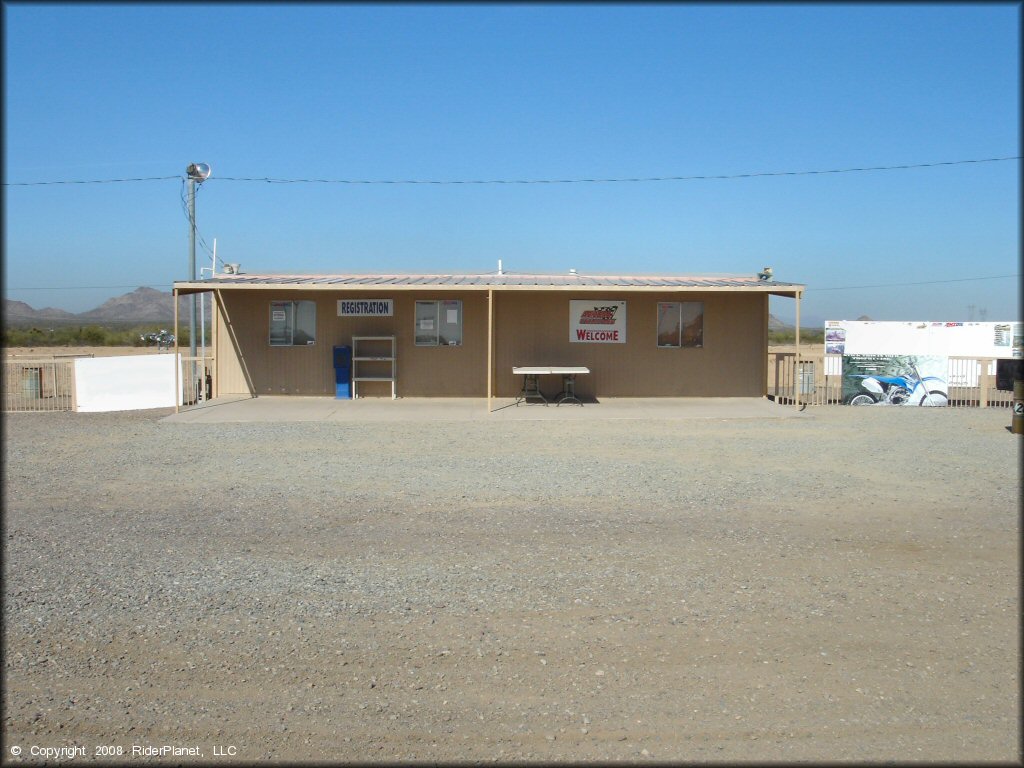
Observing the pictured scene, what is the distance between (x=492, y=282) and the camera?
62.6 ft

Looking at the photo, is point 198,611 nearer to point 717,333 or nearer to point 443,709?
point 443,709

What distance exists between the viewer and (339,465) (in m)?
11.2

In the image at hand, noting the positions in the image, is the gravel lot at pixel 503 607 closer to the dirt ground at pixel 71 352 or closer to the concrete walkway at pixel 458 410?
the concrete walkway at pixel 458 410

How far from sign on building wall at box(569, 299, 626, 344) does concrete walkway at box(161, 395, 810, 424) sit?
1389 millimetres

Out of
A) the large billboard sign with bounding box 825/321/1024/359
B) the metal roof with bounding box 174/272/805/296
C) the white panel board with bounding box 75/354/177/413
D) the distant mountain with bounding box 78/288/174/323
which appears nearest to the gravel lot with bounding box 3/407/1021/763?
the metal roof with bounding box 174/272/805/296

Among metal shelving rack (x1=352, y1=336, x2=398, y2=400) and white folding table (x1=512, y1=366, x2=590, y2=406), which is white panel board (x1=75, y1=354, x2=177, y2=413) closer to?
metal shelving rack (x1=352, y1=336, x2=398, y2=400)

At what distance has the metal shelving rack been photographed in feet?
62.8

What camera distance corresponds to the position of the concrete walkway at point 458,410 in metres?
16.3

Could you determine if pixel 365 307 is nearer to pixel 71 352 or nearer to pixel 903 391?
pixel 903 391

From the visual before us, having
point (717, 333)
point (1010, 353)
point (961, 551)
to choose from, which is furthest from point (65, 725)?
point (1010, 353)

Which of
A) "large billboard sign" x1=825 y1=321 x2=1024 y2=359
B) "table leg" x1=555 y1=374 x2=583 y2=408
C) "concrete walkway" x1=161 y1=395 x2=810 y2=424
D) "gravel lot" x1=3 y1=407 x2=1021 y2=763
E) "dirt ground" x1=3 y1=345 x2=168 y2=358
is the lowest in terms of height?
"gravel lot" x1=3 y1=407 x2=1021 y2=763

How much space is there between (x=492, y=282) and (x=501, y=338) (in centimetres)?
129

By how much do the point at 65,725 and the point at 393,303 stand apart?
52.1 feet

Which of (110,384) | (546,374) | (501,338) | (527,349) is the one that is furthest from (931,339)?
(110,384)
